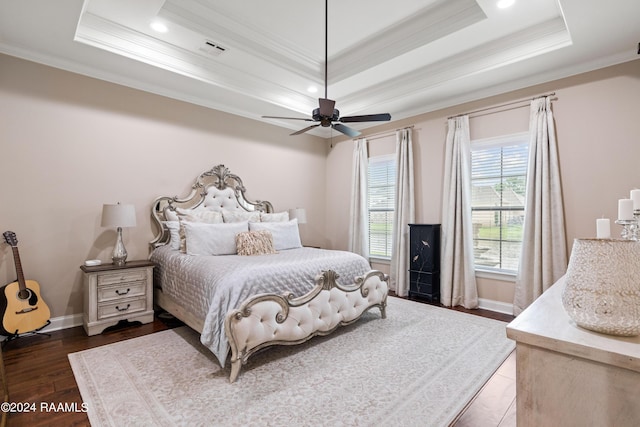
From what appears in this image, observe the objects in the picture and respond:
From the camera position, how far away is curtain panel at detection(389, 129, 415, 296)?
15.3ft

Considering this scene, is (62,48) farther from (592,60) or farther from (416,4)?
(592,60)

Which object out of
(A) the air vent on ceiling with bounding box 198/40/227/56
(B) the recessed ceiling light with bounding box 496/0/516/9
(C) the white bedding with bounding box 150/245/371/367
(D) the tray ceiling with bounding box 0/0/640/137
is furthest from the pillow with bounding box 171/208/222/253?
(B) the recessed ceiling light with bounding box 496/0/516/9

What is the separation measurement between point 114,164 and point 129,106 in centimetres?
74

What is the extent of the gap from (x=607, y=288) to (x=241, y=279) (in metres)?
2.17

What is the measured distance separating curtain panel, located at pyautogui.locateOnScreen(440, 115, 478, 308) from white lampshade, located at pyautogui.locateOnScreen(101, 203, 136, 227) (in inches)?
156

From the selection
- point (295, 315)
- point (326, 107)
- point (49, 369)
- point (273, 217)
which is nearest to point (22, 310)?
point (49, 369)

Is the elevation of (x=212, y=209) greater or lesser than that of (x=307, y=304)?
greater

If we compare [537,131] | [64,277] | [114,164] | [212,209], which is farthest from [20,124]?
[537,131]

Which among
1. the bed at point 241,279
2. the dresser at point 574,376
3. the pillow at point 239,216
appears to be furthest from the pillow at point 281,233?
the dresser at point 574,376

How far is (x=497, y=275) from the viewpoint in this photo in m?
3.94

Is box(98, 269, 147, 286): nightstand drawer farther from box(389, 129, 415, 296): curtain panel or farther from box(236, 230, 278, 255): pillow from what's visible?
box(389, 129, 415, 296): curtain panel

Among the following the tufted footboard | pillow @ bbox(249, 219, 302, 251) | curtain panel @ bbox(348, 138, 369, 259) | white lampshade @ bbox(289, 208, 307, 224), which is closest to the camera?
the tufted footboard

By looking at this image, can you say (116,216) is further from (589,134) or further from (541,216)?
(589,134)

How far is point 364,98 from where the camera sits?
4.68m
